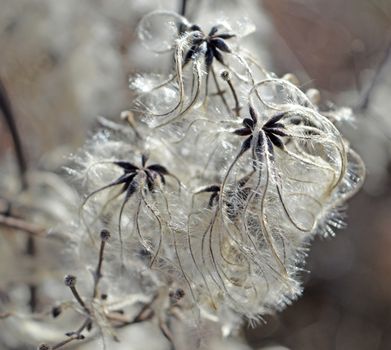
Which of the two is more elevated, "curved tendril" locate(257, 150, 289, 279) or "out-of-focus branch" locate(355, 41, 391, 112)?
"out-of-focus branch" locate(355, 41, 391, 112)

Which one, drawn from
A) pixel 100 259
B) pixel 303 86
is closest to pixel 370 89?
pixel 303 86

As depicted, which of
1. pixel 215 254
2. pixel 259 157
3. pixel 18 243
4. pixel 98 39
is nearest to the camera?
pixel 259 157

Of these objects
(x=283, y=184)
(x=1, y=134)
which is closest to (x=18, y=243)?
(x=1, y=134)

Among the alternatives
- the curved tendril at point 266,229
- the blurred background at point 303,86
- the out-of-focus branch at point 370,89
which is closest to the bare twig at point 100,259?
the curved tendril at point 266,229

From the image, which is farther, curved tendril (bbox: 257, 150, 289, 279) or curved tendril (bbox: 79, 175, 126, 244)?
curved tendril (bbox: 79, 175, 126, 244)

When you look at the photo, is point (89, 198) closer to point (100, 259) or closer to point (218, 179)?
point (100, 259)

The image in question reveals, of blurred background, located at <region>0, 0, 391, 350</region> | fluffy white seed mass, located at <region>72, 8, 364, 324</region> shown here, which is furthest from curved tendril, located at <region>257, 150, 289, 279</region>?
blurred background, located at <region>0, 0, 391, 350</region>

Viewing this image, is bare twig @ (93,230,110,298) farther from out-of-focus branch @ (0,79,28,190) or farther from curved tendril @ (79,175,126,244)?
out-of-focus branch @ (0,79,28,190)

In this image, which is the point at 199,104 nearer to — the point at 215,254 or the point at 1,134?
the point at 215,254

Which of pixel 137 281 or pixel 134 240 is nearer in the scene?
pixel 134 240
